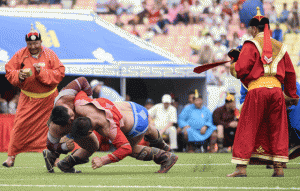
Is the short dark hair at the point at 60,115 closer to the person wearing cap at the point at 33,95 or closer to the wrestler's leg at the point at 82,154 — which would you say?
the wrestler's leg at the point at 82,154

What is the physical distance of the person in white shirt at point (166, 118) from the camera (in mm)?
13297

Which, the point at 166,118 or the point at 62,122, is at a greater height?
the point at 62,122

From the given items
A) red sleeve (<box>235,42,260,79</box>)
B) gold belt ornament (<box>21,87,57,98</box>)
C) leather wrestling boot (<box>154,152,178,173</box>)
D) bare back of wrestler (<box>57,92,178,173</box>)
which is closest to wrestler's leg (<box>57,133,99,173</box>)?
bare back of wrestler (<box>57,92,178,173</box>)

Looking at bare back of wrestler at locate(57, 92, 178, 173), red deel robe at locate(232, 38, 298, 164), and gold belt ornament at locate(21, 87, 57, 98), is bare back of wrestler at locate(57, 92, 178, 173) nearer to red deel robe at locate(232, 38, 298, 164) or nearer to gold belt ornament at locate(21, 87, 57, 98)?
red deel robe at locate(232, 38, 298, 164)

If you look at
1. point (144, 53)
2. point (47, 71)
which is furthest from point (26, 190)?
point (144, 53)

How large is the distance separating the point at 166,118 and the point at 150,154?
698 cm

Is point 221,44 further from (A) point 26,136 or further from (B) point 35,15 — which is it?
(A) point 26,136

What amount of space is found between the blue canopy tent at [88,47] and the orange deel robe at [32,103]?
4782 millimetres

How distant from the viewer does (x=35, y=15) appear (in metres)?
14.4

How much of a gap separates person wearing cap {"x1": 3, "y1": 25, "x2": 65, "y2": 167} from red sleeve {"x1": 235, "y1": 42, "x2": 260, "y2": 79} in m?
3.09

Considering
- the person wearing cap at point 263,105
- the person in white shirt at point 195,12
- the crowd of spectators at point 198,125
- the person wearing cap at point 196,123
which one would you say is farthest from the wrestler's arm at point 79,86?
the person in white shirt at point 195,12

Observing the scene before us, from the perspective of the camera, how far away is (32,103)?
26.6ft

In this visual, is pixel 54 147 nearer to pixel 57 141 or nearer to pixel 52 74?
pixel 57 141

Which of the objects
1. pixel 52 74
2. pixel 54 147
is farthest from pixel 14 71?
pixel 54 147
